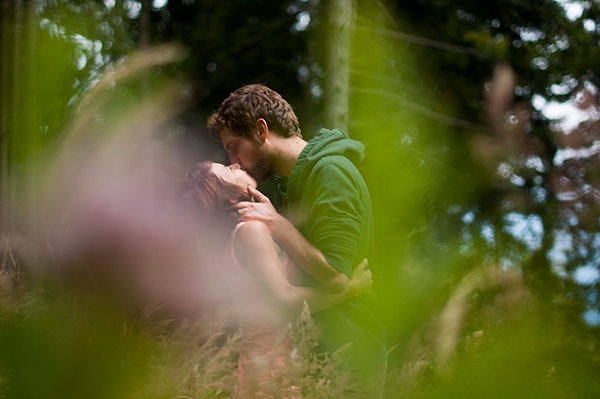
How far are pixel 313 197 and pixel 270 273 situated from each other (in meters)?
0.17

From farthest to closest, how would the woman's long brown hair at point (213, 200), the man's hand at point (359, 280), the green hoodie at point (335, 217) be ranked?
the woman's long brown hair at point (213, 200), the green hoodie at point (335, 217), the man's hand at point (359, 280)

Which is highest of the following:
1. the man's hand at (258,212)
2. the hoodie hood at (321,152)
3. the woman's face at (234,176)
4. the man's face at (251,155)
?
the hoodie hood at (321,152)

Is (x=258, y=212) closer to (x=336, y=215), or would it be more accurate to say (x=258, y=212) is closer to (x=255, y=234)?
(x=255, y=234)

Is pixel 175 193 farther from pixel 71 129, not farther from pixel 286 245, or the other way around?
pixel 71 129

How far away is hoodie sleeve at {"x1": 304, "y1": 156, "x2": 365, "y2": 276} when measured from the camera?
4.02ft

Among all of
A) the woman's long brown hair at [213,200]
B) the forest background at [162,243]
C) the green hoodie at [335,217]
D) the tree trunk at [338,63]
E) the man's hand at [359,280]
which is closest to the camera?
the forest background at [162,243]

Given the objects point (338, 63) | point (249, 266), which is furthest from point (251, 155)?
point (338, 63)

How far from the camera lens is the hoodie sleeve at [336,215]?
123cm

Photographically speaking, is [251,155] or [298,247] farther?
[251,155]

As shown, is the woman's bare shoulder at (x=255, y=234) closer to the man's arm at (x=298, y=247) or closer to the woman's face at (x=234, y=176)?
the man's arm at (x=298, y=247)

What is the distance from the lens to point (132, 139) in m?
0.59

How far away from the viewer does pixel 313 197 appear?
131 centimetres

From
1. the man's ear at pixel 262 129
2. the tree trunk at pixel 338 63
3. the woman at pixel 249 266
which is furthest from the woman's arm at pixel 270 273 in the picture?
the tree trunk at pixel 338 63

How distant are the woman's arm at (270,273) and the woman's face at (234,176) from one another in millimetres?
127
